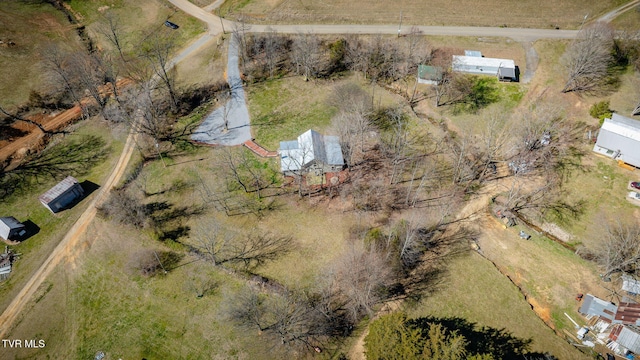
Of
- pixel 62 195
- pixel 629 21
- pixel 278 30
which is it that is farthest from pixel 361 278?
pixel 629 21

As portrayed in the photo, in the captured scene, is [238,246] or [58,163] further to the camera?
[58,163]

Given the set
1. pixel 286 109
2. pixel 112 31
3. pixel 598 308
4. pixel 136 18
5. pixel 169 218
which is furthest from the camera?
pixel 136 18

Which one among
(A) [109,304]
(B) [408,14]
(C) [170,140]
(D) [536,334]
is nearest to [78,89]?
(C) [170,140]

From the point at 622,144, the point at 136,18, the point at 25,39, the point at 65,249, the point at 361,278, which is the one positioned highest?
the point at 136,18

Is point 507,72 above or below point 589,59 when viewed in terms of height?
below

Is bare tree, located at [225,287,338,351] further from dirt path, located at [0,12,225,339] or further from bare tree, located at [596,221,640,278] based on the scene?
bare tree, located at [596,221,640,278]

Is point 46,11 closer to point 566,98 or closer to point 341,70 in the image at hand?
point 341,70

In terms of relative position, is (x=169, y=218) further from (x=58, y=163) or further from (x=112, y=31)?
(x=112, y=31)
